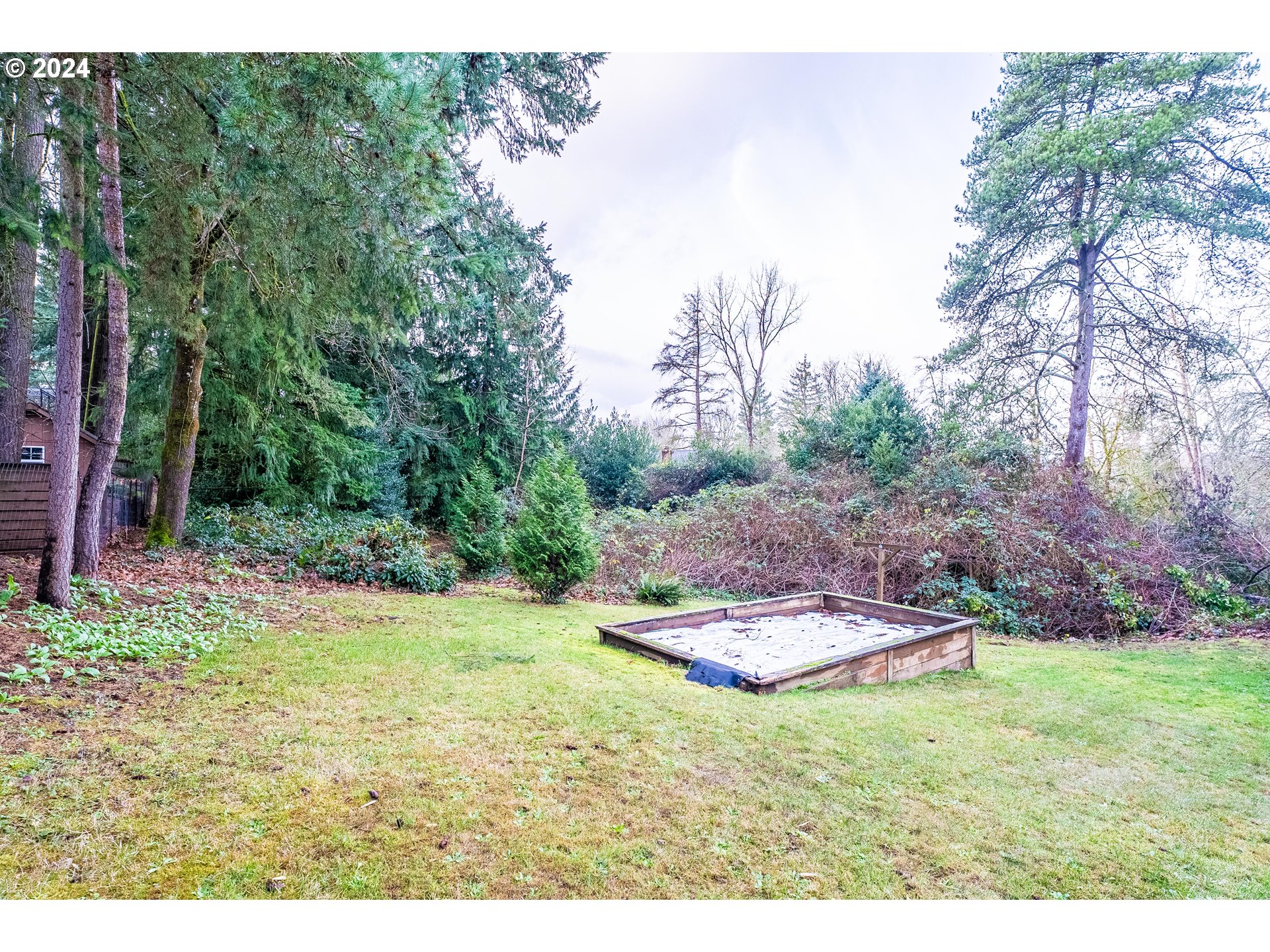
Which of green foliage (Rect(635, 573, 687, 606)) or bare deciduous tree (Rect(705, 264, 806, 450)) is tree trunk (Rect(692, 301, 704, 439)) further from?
green foliage (Rect(635, 573, 687, 606))

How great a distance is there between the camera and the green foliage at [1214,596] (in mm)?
5410

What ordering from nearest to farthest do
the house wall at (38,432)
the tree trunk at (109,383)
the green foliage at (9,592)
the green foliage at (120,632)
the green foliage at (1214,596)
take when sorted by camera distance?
the green foliage at (120,632) → the green foliage at (9,592) → the tree trunk at (109,383) → the green foliage at (1214,596) → the house wall at (38,432)

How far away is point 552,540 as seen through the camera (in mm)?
5836

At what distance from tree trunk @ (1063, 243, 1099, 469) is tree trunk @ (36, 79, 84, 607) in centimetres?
1026

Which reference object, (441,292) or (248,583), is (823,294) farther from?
(248,583)

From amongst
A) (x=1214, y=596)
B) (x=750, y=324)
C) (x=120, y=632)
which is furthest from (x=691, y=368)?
(x=120, y=632)

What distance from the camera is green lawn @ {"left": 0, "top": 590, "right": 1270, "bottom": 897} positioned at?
1.40 m

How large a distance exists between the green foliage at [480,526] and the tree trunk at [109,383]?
3636mm

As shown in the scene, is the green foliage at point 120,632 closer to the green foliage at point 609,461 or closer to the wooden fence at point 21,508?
the wooden fence at point 21,508

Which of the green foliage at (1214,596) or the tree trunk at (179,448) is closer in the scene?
the green foliage at (1214,596)

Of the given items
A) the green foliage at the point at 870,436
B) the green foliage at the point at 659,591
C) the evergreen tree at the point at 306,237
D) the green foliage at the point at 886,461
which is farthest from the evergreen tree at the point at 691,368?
the green foliage at the point at 659,591

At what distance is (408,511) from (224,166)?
774 centimetres

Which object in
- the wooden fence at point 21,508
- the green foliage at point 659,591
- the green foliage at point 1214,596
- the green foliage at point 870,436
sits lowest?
the green foliage at point 659,591

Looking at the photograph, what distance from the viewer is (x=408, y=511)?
10.2 m
